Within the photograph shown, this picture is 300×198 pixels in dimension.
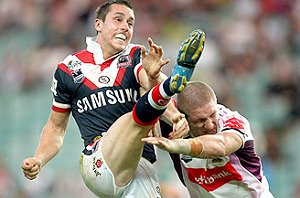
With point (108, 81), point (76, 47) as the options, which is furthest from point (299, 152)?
point (108, 81)

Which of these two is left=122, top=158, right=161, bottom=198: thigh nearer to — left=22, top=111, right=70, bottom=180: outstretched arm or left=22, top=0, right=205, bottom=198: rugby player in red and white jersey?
left=22, top=0, right=205, bottom=198: rugby player in red and white jersey

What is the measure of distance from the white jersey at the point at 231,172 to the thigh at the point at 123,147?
0.51 metres

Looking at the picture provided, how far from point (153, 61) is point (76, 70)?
0.79 metres

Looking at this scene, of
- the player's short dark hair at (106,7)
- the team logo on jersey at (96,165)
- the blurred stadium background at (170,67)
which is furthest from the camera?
the blurred stadium background at (170,67)

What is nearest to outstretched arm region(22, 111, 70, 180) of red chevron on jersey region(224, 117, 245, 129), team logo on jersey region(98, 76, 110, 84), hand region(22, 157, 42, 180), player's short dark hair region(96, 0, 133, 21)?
hand region(22, 157, 42, 180)

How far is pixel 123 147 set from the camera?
6.01 metres

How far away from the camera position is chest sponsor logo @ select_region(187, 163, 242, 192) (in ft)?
20.7

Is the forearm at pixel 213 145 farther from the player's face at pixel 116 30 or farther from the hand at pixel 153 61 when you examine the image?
the player's face at pixel 116 30

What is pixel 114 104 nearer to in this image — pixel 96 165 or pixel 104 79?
pixel 104 79

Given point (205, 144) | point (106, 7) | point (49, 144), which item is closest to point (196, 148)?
point (205, 144)

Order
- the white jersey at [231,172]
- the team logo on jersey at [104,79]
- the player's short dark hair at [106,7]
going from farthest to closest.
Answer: the player's short dark hair at [106,7], the team logo on jersey at [104,79], the white jersey at [231,172]

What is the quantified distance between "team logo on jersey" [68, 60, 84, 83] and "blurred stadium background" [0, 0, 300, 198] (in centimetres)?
368

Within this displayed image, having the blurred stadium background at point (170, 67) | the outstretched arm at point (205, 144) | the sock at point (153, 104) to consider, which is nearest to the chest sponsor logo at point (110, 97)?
the sock at point (153, 104)

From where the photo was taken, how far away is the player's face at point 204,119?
6062mm
